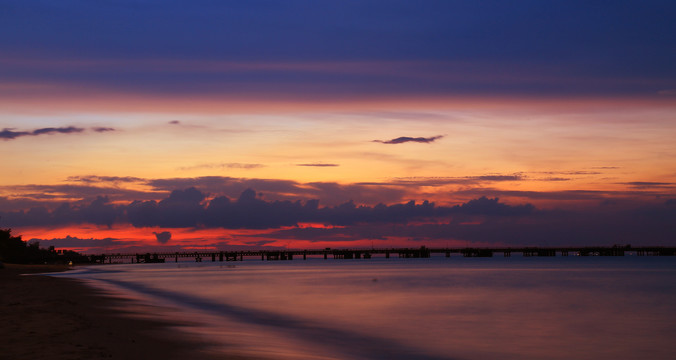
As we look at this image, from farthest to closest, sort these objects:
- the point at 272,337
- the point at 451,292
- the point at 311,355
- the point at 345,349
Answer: the point at 451,292
the point at 272,337
the point at 345,349
the point at 311,355

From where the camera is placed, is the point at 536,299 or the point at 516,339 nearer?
the point at 516,339

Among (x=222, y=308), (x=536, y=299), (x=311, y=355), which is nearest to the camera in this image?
(x=311, y=355)

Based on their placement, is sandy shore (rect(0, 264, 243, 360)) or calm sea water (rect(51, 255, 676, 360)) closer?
sandy shore (rect(0, 264, 243, 360))

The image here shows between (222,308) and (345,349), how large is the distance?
19.2m

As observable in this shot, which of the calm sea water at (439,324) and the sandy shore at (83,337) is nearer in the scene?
the sandy shore at (83,337)

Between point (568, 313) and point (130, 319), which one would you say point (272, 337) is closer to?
point (130, 319)

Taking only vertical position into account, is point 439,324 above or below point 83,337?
below

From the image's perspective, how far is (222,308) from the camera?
3953 cm

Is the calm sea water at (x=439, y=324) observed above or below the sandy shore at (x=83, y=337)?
below

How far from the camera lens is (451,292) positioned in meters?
53.0

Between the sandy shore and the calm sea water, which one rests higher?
the sandy shore

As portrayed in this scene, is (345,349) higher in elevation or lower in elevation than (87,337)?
lower

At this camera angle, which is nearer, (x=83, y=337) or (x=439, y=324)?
(x=83, y=337)

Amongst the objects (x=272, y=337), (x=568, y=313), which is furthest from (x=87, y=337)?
(x=568, y=313)
